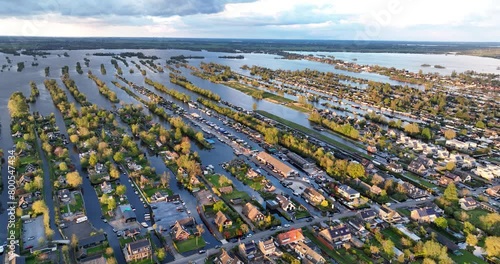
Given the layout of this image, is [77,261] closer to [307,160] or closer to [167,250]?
[167,250]

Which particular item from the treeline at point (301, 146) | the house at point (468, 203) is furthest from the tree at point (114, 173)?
the house at point (468, 203)

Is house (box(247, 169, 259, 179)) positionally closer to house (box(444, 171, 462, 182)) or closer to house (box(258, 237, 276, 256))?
house (box(258, 237, 276, 256))

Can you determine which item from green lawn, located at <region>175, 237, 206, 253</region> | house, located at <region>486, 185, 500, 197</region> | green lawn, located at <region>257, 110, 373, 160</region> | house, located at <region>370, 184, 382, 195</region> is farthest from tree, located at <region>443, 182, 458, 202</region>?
green lawn, located at <region>175, 237, 206, 253</region>

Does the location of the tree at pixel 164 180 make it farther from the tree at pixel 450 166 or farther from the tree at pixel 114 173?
the tree at pixel 450 166

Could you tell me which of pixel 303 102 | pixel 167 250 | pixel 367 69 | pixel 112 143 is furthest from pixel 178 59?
pixel 167 250

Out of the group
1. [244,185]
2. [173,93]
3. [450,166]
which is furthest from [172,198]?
[173,93]
